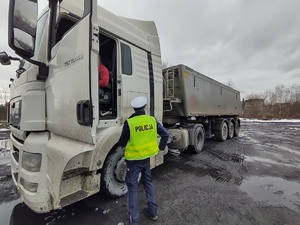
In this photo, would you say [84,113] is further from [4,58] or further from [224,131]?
[224,131]

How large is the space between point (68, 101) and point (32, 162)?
0.97 meters

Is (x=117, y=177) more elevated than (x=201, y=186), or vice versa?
(x=117, y=177)

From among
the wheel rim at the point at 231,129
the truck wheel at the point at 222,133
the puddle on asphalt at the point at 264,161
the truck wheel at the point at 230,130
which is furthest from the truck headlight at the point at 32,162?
the wheel rim at the point at 231,129

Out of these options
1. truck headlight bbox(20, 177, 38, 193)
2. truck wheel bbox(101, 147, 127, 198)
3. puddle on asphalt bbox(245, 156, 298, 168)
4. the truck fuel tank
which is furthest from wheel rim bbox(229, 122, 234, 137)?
truck headlight bbox(20, 177, 38, 193)

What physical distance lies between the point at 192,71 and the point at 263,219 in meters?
4.53

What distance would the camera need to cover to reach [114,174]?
10.2 ft

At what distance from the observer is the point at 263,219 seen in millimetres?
2697

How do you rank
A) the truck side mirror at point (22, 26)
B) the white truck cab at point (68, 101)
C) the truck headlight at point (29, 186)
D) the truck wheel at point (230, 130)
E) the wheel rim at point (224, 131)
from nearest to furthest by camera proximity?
1. the truck side mirror at point (22, 26)
2. the white truck cab at point (68, 101)
3. the truck headlight at point (29, 186)
4. the wheel rim at point (224, 131)
5. the truck wheel at point (230, 130)

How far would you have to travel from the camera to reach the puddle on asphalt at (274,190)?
3.25 m

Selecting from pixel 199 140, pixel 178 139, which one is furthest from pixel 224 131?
pixel 178 139

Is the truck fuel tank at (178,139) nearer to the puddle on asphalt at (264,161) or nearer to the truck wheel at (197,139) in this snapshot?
the truck wheel at (197,139)

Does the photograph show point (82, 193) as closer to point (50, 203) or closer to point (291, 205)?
point (50, 203)

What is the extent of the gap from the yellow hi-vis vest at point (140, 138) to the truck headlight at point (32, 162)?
3.74 ft

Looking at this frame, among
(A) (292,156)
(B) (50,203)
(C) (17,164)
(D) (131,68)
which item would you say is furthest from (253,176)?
(C) (17,164)
